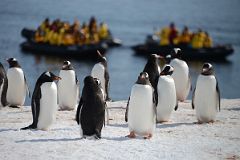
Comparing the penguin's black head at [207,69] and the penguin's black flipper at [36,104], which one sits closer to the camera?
the penguin's black flipper at [36,104]

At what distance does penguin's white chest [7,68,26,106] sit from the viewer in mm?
12508

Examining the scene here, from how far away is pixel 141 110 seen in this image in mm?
9508

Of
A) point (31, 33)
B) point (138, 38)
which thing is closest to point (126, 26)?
point (138, 38)

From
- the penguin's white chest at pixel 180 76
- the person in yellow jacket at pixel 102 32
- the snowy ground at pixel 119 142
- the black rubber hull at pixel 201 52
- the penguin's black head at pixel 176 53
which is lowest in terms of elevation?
the snowy ground at pixel 119 142

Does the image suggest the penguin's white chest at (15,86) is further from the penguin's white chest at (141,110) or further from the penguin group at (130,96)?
the penguin's white chest at (141,110)

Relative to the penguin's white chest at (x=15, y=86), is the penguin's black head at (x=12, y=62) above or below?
above

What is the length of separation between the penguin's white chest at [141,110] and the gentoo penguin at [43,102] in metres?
1.17

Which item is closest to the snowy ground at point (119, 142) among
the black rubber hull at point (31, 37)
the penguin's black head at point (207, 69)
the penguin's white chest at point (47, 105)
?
the penguin's white chest at point (47, 105)

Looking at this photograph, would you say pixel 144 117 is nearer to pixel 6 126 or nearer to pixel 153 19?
pixel 6 126

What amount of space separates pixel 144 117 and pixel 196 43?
27246mm

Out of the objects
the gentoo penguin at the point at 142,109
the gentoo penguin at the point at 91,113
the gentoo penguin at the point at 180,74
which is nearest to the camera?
the gentoo penguin at the point at 91,113

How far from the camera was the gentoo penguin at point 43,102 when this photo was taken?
383 inches

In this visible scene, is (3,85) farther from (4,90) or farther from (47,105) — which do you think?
(47,105)

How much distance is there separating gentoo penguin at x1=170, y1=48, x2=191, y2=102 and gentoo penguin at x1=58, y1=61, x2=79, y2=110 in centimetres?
240
